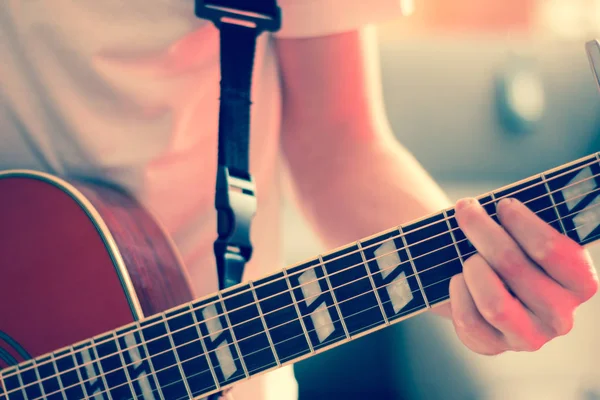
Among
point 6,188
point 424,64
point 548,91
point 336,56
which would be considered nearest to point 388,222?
point 336,56

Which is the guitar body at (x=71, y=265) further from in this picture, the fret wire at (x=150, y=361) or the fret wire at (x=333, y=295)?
the fret wire at (x=333, y=295)

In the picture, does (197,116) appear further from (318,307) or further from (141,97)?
(318,307)

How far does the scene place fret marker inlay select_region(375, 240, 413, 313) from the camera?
0.49 meters

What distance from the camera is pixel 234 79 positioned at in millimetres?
653

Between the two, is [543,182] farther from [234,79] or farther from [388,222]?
[234,79]

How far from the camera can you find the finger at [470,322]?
484 millimetres

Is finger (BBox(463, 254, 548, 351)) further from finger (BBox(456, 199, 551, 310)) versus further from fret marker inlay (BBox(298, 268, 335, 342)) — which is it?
fret marker inlay (BBox(298, 268, 335, 342))

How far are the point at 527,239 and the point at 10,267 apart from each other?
1.84 ft

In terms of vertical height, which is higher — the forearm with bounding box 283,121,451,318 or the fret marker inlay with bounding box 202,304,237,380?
the forearm with bounding box 283,121,451,318

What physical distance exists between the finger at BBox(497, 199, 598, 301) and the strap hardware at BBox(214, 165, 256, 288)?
Result: 0.30m

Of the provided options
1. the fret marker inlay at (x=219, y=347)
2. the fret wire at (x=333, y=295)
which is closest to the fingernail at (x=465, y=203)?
the fret wire at (x=333, y=295)

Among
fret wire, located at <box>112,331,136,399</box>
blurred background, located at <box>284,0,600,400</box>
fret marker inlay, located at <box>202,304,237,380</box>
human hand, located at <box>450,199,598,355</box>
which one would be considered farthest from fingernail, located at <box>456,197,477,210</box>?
blurred background, located at <box>284,0,600,400</box>

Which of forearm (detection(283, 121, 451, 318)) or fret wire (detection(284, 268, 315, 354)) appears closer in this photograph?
fret wire (detection(284, 268, 315, 354))

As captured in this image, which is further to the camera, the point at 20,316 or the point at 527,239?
the point at 20,316
